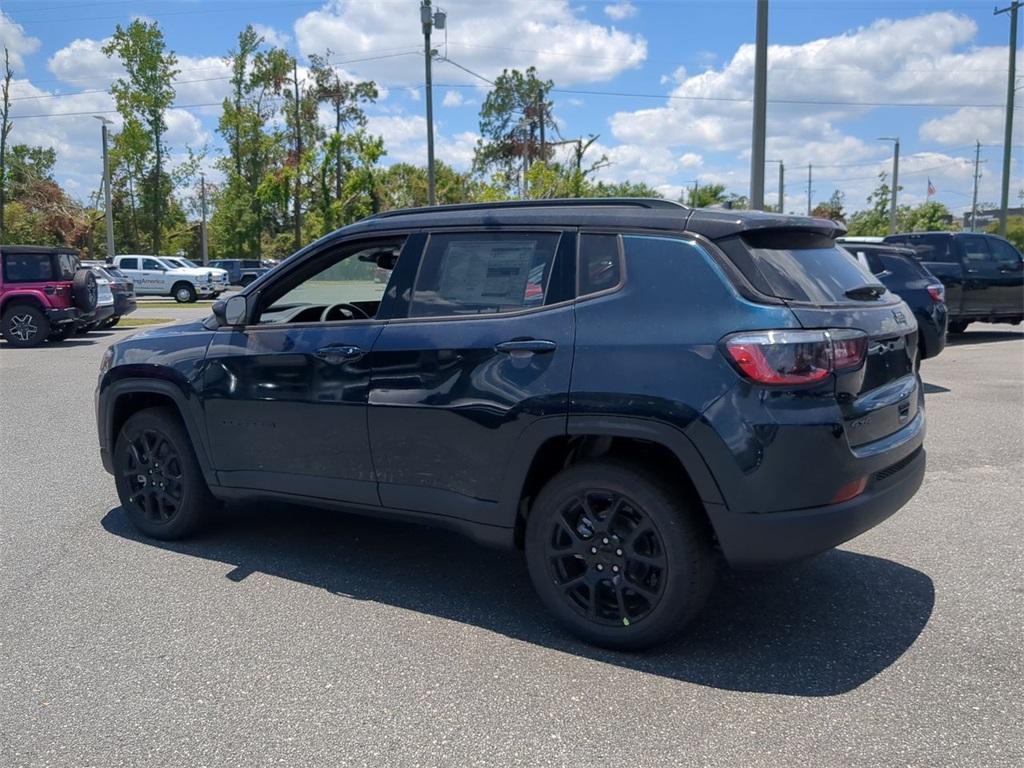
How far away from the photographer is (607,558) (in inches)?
144

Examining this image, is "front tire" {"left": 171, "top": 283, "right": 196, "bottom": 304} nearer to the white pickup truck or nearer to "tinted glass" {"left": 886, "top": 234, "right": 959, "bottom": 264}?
the white pickup truck

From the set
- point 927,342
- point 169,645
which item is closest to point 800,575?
point 169,645

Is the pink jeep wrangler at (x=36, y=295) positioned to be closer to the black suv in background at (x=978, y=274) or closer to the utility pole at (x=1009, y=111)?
the black suv in background at (x=978, y=274)

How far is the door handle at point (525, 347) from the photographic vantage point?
3.70 meters

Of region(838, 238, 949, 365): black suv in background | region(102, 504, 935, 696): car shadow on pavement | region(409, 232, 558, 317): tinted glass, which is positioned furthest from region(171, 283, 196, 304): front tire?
region(409, 232, 558, 317): tinted glass

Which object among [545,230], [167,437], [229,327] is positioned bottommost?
[167,437]

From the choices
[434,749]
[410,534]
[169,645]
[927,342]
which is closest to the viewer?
[434,749]

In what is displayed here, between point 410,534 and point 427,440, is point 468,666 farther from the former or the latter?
point 410,534

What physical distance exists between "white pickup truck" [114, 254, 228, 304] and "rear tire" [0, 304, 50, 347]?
60.6ft

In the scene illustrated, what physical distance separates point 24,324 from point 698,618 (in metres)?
16.4

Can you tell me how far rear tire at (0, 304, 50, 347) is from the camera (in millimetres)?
16562

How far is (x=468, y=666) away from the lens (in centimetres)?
358

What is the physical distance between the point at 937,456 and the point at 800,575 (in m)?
3.15

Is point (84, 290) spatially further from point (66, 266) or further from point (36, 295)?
point (36, 295)
